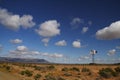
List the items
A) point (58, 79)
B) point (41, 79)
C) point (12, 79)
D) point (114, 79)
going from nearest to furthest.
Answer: point (12, 79)
point (58, 79)
point (41, 79)
point (114, 79)

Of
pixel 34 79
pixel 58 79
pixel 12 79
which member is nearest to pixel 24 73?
pixel 34 79

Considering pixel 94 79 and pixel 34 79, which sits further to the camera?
pixel 94 79

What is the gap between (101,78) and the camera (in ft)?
112

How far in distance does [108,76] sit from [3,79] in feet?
77.5

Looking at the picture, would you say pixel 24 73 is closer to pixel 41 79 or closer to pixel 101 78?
pixel 41 79

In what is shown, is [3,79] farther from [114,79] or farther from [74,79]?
[114,79]

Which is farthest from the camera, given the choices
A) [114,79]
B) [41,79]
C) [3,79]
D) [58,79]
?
[114,79]

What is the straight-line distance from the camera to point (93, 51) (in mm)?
70938

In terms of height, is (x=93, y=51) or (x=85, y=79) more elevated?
(x=93, y=51)

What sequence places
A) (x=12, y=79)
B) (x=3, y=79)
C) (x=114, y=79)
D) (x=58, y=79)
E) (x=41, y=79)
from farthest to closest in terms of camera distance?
(x=114, y=79) → (x=41, y=79) → (x=58, y=79) → (x=12, y=79) → (x=3, y=79)

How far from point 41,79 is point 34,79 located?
108 cm

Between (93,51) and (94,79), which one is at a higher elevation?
(93,51)

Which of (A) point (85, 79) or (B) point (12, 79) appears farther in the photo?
(A) point (85, 79)

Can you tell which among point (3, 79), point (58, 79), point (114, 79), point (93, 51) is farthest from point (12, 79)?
point (93, 51)
